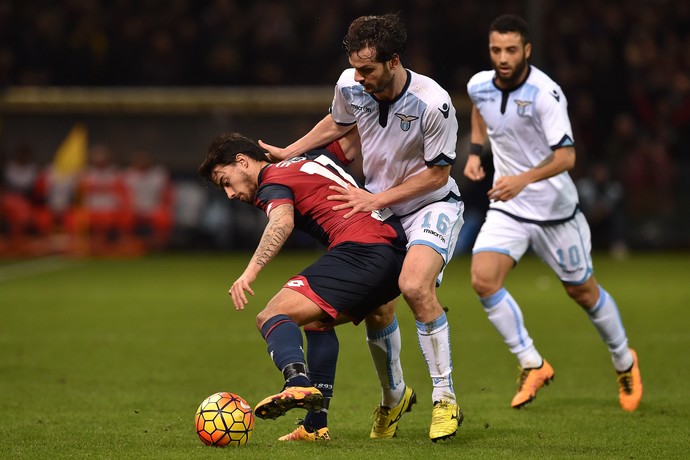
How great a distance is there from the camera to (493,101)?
810 cm

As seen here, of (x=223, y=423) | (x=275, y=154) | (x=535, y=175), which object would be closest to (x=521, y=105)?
(x=535, y=175)

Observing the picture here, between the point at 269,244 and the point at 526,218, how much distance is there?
2675 mm

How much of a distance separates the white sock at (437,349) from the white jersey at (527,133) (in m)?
1.94

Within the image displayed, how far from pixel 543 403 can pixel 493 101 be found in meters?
2.09

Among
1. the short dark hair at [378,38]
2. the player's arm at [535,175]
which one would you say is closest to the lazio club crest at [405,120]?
the short dark hair at [378,38]

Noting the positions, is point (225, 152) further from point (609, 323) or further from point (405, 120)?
point (609, 323)

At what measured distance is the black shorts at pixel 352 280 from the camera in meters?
6.15

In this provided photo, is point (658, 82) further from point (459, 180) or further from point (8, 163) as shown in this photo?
point (8, 163)

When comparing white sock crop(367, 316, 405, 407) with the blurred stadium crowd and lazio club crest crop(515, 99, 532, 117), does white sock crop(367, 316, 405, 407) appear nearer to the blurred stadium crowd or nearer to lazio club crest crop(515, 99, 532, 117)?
lazio club crest crop(515, 99, 532, 117)

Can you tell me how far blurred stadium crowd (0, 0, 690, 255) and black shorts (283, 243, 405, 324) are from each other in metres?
13.4

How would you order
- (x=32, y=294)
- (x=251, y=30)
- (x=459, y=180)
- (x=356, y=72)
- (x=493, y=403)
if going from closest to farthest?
(x=356, y=72), (x=493, y=403), (x=32, y=294), (x=459, y=180), (x=251, y=30)

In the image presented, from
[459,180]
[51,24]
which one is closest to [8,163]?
[51,24]

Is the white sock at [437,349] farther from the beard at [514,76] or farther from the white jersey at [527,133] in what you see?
the beard at [514,76]

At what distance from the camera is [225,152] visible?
6.47m
